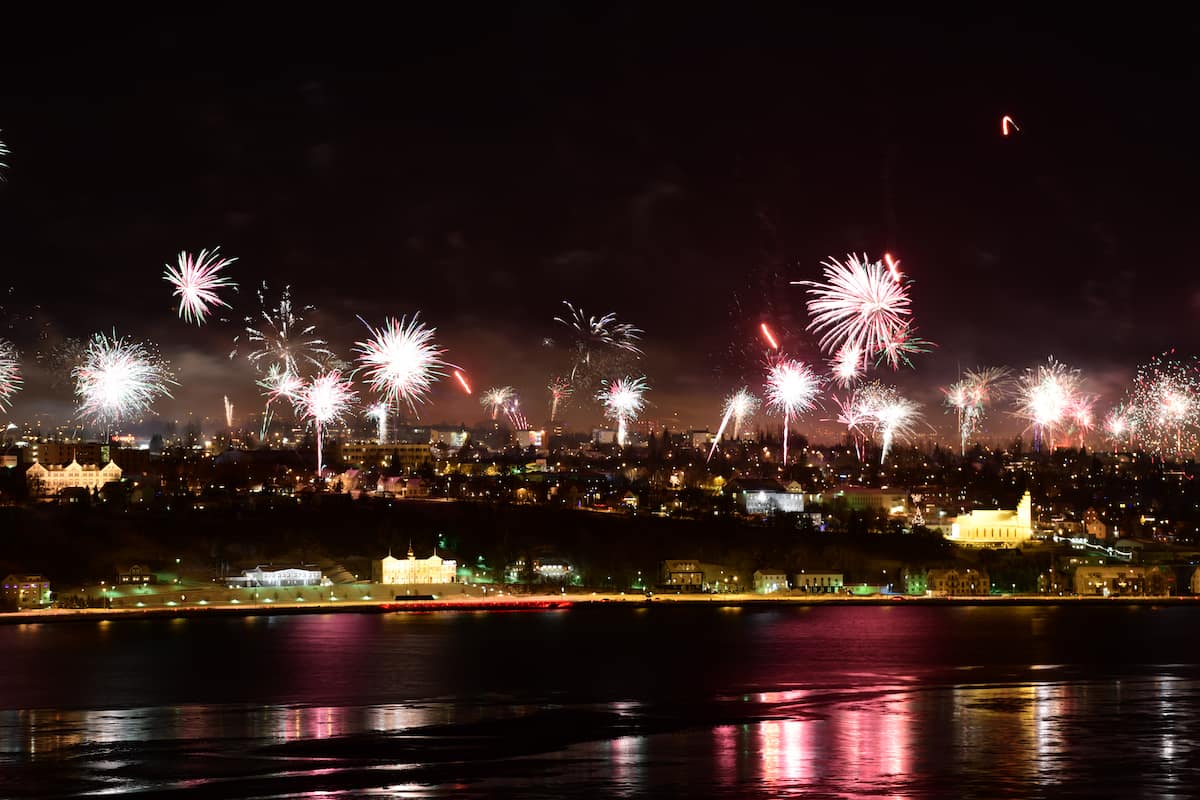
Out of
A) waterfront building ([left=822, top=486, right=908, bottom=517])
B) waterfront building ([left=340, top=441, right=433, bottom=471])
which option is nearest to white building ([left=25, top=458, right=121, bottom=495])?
waterfront building ([left=340, top=441, right=433, bottom=471])

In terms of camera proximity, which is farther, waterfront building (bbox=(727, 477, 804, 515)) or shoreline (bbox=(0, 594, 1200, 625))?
waterfront building (bbox=(727, 477, 804, 515))

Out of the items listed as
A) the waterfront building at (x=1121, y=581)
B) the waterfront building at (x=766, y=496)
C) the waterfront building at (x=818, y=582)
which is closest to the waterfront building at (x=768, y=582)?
the waterfront building at (x=818, y=582)

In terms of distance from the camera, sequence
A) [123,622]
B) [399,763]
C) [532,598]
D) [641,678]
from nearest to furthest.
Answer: [399,763]
[641,678]
[123,622]
[532,598]

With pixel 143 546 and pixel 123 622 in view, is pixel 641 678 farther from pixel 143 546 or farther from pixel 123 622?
pixel 143 546

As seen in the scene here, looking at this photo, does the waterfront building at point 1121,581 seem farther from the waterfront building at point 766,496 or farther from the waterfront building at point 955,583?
the waterfront building at point 766,496

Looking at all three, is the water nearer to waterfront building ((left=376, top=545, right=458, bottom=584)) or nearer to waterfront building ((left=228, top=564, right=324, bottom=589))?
waterfront building ((left=228, top=564, right=324, bottom=589))

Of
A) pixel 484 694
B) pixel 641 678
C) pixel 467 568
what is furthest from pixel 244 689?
pixel 467 568
